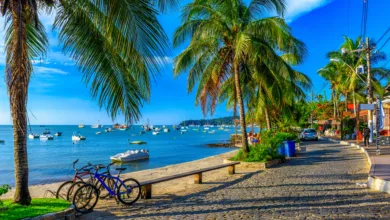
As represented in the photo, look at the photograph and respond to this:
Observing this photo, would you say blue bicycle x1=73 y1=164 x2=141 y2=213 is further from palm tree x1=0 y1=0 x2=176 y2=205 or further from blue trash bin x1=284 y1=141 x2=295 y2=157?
blue trash bin x1=284 y1=141 x2=295 y2=157

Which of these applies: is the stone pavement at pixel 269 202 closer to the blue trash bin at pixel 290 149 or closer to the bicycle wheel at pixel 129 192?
the bicycle wheel at pixel 129 192

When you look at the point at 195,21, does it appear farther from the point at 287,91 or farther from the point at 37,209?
the point at 37,209

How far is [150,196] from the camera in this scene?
9.00 metres

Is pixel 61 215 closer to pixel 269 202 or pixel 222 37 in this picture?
pixel 269 202

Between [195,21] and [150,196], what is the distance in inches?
368

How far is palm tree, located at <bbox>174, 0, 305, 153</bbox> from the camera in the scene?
15273 mm

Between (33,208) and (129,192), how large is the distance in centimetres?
236

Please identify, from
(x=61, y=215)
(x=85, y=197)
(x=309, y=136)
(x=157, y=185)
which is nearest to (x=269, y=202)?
(x=85, y=197)

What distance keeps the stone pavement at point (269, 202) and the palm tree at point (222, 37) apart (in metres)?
6.29

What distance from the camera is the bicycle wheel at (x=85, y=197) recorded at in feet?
23.5

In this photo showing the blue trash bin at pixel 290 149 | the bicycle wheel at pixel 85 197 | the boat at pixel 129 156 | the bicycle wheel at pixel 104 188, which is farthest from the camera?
the boat at pixel 129 156

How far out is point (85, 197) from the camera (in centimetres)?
730

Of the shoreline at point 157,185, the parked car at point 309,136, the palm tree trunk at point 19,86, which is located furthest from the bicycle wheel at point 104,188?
the parked car at point 309,136

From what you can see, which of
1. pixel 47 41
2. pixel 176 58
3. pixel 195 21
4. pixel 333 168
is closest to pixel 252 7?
pixel 195 21
